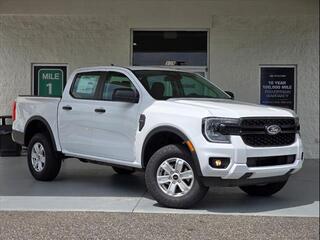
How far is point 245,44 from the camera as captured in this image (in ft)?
42.8

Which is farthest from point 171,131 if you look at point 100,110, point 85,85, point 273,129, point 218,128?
point 85,85

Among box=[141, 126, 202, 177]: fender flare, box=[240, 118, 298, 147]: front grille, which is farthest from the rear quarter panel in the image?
box=[240, 118, 298, 147]: front grille

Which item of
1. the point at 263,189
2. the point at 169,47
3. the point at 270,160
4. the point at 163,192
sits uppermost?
the point at 169,47

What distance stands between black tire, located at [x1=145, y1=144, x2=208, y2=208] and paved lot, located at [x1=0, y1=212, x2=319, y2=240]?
0.29 m

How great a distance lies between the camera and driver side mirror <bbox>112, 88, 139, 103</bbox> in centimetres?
766

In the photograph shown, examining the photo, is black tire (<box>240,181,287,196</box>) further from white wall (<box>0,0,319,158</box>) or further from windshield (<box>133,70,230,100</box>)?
white wall (<box>0,0,319,158</box>)

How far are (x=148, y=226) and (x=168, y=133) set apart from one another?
1480mm

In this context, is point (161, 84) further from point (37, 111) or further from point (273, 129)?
point (37, 111)

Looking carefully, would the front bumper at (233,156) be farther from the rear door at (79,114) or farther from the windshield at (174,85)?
the rear door at (79,114)

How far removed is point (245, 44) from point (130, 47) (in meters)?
2.74

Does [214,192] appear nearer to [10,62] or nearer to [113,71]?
[113,71]

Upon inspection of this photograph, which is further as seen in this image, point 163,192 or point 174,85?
point 174,85

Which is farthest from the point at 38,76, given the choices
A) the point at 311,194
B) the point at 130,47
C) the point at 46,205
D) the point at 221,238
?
the point at 221,238

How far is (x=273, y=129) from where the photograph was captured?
702cm
